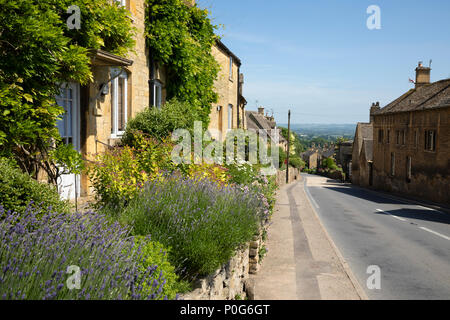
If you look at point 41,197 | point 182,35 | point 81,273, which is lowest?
point 81,273

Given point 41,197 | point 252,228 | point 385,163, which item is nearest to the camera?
point 41,197

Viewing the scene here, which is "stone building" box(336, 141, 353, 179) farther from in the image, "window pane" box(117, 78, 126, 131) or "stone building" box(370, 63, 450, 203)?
"window pane" box(117, 78, 126, 131)

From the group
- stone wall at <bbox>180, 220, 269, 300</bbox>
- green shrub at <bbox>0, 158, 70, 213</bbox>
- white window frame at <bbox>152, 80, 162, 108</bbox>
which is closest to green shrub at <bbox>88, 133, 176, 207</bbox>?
green shrub at <bbox>0, 158, 70, 213</bbox>

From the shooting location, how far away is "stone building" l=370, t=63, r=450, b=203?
2794cm

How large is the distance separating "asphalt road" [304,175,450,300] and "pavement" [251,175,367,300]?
0.47m

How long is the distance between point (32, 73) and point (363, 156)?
4832cm

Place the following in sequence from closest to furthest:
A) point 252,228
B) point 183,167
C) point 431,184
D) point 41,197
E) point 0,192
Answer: point 0,192, point 41,197, point 252,228, point 183,167, point 431,184

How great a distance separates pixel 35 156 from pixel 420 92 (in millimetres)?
36906

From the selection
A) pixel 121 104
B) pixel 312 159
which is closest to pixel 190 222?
pixel 121 104

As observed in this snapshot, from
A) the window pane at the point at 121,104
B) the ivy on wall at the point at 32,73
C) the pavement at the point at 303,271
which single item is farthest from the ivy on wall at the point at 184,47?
the pavement at the point at 303,271

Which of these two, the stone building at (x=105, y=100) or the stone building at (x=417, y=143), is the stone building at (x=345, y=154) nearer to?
the stone building at (x=417, y=143)

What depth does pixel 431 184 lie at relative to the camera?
29047 millimetres
